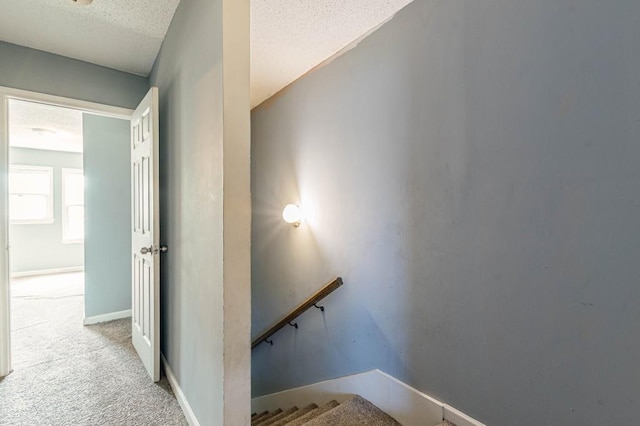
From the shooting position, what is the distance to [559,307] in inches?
42.5

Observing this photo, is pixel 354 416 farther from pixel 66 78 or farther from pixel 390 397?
pixel 66 78

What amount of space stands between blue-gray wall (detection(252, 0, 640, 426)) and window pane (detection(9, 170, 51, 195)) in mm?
6260

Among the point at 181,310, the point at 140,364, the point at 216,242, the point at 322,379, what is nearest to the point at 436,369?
the point at 322,379

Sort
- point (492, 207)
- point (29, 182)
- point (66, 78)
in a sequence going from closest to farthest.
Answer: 1. point (492, 207)
2. point (66, 78)
3. point (29, 182)

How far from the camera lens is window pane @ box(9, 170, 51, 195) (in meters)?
5.42

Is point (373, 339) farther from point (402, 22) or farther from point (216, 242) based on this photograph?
point (402, 22)

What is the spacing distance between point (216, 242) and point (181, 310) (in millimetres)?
821

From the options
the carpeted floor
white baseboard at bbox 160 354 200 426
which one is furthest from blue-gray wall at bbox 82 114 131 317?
white baseboard at bbox 160 354 200 426

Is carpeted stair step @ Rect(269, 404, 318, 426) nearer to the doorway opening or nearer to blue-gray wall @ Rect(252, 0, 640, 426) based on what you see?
blue-gray wall @ Rect(252, 0, 640, 426)

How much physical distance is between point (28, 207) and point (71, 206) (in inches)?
24.4

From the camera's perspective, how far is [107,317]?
3.14m

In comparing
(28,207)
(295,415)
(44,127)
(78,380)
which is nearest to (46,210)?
(28,207)

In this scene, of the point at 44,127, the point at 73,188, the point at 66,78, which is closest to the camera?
the point at 66,78

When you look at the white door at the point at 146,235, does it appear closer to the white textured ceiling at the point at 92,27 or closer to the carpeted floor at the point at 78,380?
the carpeted floor at the point at 78,380
